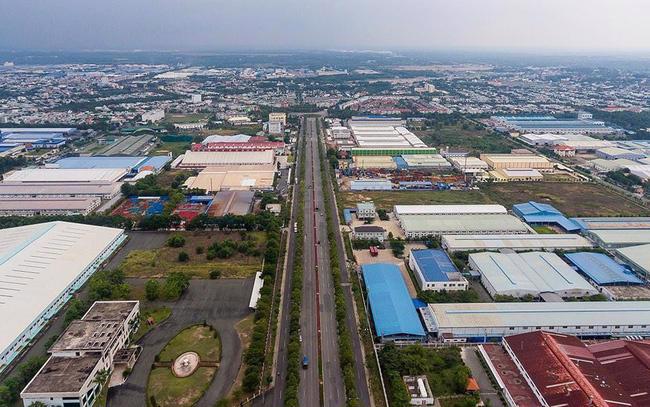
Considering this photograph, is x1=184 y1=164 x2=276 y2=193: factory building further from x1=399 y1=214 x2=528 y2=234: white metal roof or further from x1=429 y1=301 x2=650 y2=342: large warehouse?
x1=429 y1=301 x2=650 y2=342: large warehouse

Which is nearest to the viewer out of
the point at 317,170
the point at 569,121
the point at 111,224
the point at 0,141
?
the point at 111,224

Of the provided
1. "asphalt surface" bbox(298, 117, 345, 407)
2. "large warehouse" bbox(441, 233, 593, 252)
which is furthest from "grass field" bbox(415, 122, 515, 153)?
"asphalt surface" bbox(298, 117, 345, 407)

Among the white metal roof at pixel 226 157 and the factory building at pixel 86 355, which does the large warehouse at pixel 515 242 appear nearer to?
the factory building at pixel 86 355

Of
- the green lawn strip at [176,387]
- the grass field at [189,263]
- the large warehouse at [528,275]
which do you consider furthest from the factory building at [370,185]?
the green lawn strip at [176,387]

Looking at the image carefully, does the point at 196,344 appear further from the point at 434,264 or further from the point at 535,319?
the point at 535,319

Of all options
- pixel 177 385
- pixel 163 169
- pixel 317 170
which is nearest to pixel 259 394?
pixel 177 385

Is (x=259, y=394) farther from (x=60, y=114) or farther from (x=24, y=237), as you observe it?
(x=60, y=114)
